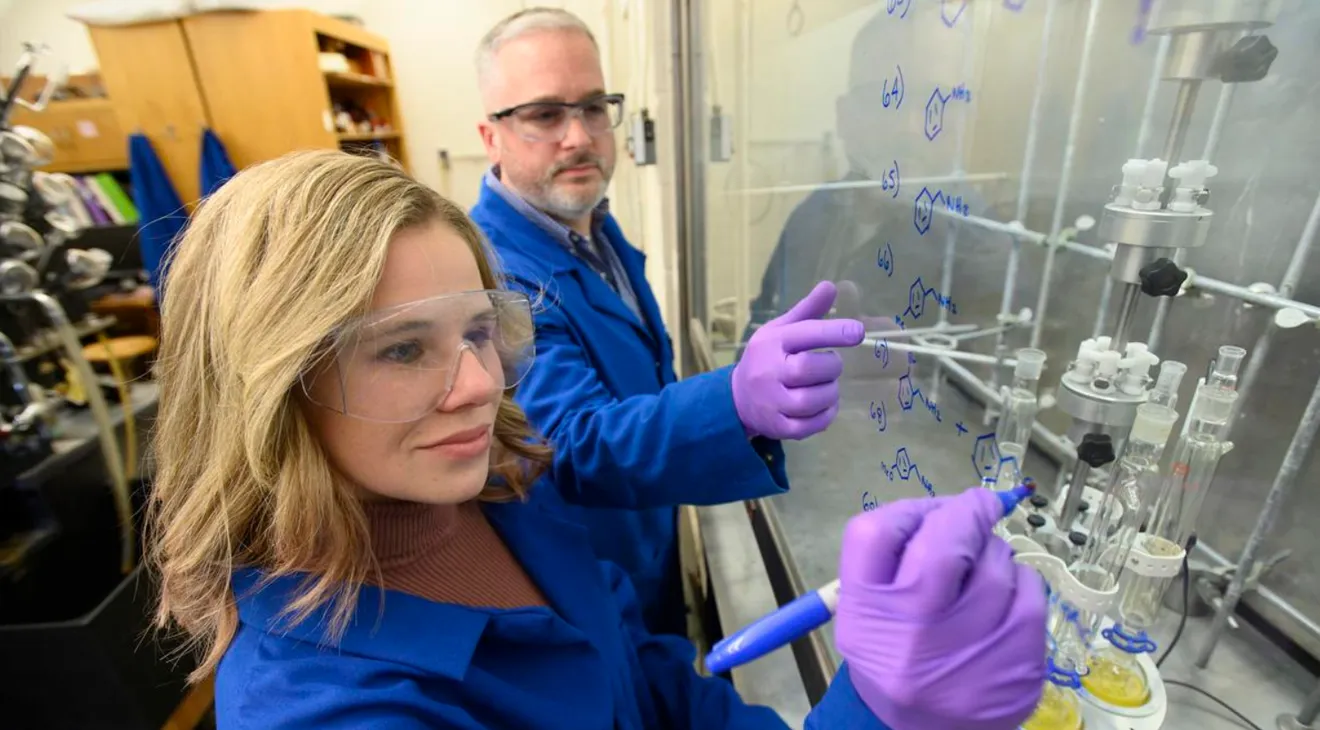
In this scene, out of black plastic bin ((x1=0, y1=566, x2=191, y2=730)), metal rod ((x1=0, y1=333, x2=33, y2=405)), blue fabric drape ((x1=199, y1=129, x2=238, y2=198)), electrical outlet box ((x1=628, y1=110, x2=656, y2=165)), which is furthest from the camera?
blue fabric drape ((x1=199, y1=129, x2=238, y2=198))

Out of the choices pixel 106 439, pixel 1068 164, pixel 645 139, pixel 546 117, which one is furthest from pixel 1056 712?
pixel 106 439

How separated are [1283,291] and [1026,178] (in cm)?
33

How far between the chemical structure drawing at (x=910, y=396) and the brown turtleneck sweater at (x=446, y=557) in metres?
0.49

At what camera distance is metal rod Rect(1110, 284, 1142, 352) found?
0.48m

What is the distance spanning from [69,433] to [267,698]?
1991mm

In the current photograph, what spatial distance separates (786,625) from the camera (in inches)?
17.9

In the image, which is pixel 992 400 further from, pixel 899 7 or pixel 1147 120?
pixel 899 7

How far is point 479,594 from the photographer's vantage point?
59cm

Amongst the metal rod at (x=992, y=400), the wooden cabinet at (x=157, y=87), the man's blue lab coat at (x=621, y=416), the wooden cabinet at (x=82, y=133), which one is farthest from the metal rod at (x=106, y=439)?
the wooden cabinet at (x=82, y=133)

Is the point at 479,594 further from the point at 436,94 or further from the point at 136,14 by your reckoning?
the point at 436,94

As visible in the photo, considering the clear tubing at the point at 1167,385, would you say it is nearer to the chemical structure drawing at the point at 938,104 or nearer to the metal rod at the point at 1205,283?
the metal rod at the point at 1205,283

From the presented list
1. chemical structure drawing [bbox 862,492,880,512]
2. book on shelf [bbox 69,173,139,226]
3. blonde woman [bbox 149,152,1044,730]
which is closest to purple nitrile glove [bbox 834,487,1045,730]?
blonde woman [bbox 149,152,1044,730]

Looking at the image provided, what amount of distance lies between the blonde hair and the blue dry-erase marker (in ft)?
1.01

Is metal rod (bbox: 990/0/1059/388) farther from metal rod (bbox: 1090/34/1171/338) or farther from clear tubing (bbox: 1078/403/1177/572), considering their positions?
clear tubing (bbox: 1078/403/1177/572)
